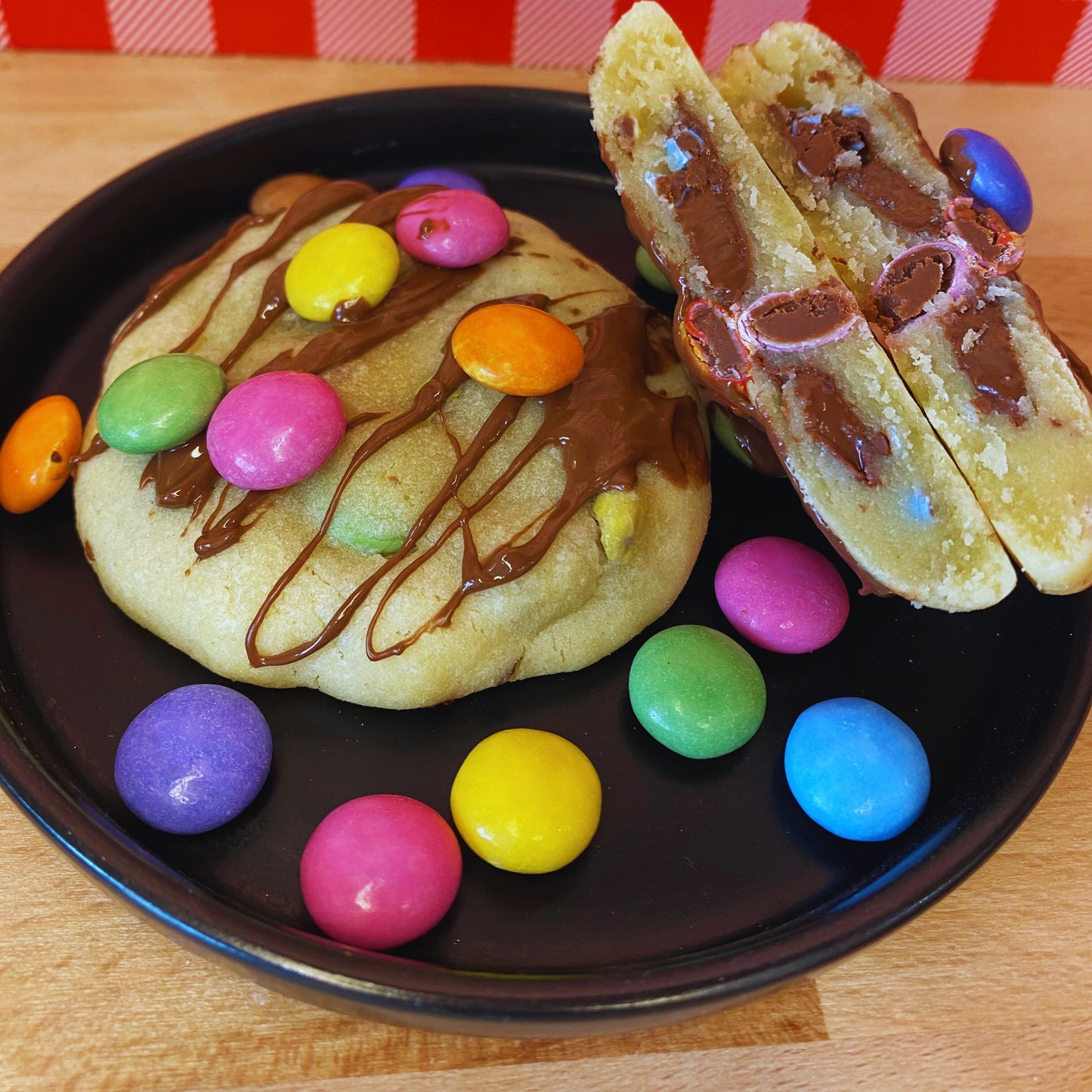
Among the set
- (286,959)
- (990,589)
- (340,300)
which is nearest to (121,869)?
(286,959)

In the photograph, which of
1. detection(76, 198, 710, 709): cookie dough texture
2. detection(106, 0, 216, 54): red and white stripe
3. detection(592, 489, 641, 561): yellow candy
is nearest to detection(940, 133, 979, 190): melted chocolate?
detection(76, 198, 710, 709): cookie dough texture

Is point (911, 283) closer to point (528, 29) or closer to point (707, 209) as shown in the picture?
point (707, 209)

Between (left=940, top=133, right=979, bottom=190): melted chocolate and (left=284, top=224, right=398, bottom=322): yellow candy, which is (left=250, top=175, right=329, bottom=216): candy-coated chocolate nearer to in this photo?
(left=284, top=224, right=398, bottom=322): yellow candy

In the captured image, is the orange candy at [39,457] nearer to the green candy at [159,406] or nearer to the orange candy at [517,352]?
the green candy at [159,406]

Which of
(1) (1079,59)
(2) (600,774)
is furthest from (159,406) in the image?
(1) (1079,59)

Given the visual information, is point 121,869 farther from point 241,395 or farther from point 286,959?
point 241,395

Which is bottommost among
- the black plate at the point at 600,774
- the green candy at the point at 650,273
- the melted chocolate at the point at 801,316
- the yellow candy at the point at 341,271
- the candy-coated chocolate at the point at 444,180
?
the black plate at the point at 600,774

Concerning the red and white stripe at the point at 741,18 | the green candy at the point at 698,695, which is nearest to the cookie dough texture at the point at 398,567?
the green candy at the point at 698,695
